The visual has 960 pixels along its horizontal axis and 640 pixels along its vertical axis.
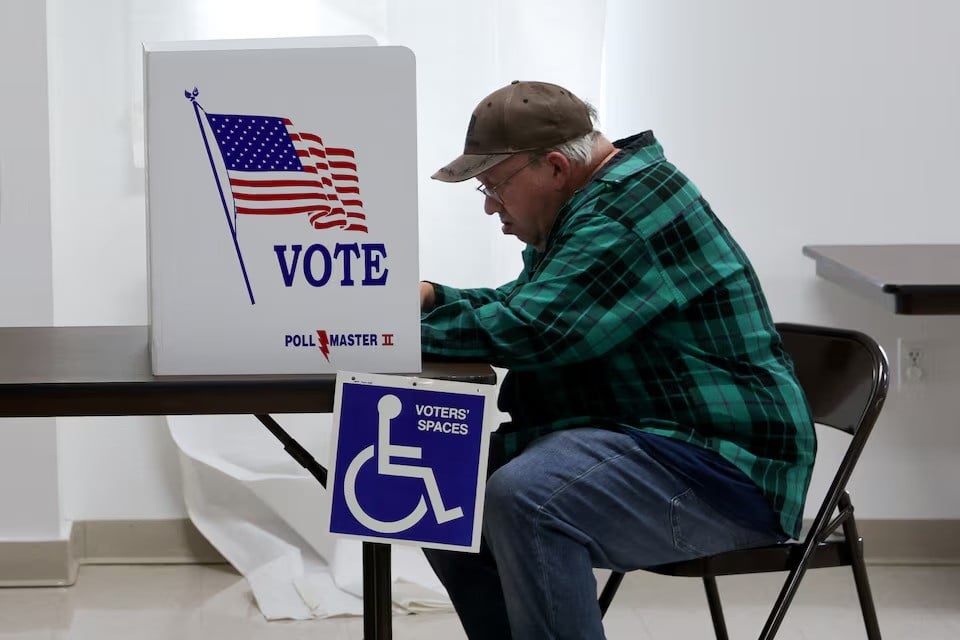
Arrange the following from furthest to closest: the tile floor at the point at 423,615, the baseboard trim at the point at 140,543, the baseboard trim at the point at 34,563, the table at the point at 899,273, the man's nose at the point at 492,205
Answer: the baseboard trim at the point at 140,543
the baseboard trim at the point at 34,563
the tile floor at the point at 423,615
the table at the point at 899,273
the man's nose at the point at 492,205

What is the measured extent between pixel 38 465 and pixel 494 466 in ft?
4.81

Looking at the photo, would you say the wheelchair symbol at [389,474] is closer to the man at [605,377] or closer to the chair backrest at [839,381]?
the man at [605,377]

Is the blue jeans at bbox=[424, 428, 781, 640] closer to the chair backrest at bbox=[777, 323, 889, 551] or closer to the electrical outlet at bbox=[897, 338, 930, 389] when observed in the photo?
the chair backrest at bbox=[777, 323, 889, 551]

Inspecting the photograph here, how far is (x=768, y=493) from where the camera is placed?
156cm

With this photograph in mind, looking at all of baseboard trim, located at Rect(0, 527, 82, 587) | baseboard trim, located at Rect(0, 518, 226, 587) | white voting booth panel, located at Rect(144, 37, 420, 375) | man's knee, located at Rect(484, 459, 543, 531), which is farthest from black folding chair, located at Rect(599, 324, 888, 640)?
baseboard trim, located at Rect(0, 527, 82, 587)

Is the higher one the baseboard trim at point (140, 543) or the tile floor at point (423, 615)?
the baseboard trim at point (140, 543)

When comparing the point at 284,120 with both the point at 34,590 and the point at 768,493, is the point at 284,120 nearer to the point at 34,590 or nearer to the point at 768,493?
the point at 768,493

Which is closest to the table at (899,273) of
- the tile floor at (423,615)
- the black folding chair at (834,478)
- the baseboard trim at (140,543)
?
the black folding chair at (834,478)

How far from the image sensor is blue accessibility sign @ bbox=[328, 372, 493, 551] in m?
1.28

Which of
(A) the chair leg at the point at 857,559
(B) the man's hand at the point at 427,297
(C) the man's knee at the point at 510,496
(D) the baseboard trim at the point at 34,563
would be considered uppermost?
(B) the man's hand at the point at 427,297

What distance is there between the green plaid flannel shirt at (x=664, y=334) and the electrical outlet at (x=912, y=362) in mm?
1403

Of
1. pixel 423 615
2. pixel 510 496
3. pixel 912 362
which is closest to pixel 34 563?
pixel 423 615

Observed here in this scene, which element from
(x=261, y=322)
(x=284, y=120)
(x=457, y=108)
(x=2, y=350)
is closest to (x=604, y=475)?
(x=261, y=322)

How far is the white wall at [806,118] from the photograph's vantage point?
111 inches
